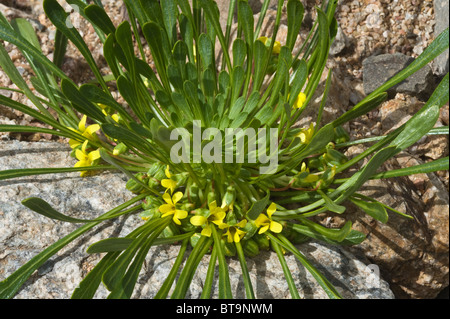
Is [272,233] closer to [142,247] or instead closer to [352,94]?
[142,247]

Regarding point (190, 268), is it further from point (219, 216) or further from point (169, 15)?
point (169, 15)

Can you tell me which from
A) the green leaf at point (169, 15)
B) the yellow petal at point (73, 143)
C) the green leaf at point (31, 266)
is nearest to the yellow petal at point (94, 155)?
the yellow petal at point (73, 143)

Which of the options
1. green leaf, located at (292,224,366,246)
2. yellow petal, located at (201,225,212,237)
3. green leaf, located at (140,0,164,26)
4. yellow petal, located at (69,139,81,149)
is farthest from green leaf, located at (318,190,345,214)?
yellow petal, located at (69,139,81,149)

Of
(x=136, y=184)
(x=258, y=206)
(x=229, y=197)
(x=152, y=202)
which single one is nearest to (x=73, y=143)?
(x=136, y=184)

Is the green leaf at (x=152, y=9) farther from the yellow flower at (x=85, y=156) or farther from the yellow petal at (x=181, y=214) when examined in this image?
the yellow petal at (x=181, y=214)

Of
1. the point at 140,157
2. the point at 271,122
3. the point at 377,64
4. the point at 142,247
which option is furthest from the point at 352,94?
the point at 142,247
